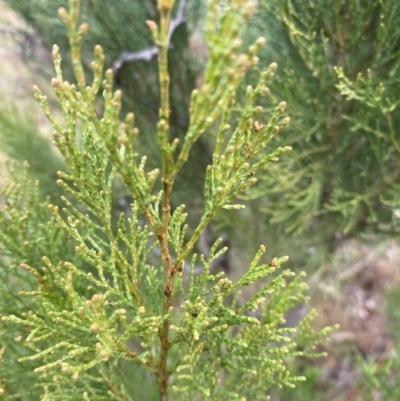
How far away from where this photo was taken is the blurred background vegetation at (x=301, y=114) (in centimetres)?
146

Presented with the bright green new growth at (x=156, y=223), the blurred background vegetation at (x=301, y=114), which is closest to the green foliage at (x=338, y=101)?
the blurred background vegetation at (x=301, y=114)

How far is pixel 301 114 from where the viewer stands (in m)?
1.58

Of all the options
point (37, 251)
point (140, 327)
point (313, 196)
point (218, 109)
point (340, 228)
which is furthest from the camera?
point (340, 228)

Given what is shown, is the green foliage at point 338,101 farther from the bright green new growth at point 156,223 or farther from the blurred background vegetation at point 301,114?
the bright green new growth at point 156,223

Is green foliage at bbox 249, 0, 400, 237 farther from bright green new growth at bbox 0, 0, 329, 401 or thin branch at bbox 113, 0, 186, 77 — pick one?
bright green new growth at bbox 0, 0, 329, 401

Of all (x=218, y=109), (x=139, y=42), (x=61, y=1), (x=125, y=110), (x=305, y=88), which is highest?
(x=61, y=1)

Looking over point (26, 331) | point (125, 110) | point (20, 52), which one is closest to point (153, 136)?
point (125, 110)

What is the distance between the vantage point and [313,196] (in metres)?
1.83

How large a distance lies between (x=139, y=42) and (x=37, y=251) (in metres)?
1.12

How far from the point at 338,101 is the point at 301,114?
0.54 feet

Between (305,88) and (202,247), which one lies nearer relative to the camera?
(305,88)

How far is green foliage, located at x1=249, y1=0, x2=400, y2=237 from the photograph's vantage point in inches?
54.6

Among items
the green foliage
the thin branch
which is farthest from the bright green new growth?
the thin branch

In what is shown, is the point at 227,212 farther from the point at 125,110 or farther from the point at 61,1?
the point at 61,1
